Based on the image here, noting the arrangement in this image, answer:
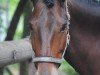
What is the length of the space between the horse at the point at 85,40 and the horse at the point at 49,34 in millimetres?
301

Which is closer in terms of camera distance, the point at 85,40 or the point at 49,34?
the point at 49,34

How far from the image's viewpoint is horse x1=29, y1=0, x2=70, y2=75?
3152 mm

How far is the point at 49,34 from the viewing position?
10.4ft

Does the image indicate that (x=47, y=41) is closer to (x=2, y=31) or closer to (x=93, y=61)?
(x=93, y=61)

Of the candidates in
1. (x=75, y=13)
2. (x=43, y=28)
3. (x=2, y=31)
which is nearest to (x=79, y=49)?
(x=75, y=13)

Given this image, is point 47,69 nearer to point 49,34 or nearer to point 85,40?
point 49,34

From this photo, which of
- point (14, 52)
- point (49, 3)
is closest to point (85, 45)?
point (49, 3)

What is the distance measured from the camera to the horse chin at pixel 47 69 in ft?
10.1

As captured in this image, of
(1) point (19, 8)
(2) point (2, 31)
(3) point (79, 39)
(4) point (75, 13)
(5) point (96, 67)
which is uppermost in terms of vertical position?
(4) point (75, 13)

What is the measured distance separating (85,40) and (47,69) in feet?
2.23

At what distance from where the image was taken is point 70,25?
351 centimetres

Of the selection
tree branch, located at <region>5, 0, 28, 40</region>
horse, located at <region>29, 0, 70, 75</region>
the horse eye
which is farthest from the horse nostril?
tree branch, located at <region>5, 0, 28, 40</region>

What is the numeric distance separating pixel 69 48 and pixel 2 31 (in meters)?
3.73

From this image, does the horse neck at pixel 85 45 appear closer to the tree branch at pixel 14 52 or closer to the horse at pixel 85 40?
the horse at pixel 85 40
